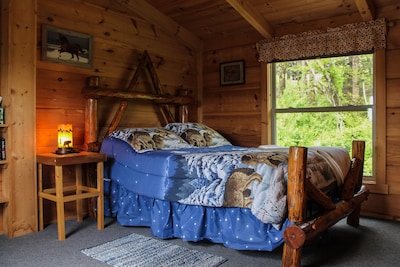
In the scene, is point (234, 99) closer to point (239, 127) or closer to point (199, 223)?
point (239, 127)

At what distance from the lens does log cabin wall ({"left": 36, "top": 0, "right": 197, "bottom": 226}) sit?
11.3ft

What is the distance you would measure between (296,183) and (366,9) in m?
2.23

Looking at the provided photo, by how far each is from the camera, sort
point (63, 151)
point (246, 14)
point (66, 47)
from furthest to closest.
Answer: point (246, 14)
point (66, 47)
point (63, 151)

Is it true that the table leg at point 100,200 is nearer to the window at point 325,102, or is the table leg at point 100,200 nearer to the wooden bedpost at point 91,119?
the wooden bedpost at point 91,119

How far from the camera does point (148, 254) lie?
2.57m

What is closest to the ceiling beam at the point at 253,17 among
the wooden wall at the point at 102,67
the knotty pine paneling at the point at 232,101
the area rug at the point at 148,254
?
the knotty pine paneling at the point at 232,101

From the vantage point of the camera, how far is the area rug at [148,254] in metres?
2.40

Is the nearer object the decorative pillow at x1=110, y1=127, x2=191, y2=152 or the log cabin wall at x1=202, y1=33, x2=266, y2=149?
the decorative pillow at x1=110, y1=127, x2=191, y2=152

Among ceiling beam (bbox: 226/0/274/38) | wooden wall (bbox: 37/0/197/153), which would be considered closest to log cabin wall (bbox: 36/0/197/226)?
wooden wall (bbox: 37/0/197/153)

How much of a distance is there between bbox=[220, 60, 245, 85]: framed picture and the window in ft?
1.37

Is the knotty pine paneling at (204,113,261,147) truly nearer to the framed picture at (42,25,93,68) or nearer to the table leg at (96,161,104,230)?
the framed picture at (42,25,93,68)

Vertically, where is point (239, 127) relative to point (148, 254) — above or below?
above

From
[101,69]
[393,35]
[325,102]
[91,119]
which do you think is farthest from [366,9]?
[91,119]

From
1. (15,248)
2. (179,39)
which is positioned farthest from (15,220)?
(179,39)
